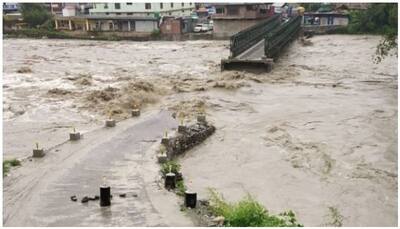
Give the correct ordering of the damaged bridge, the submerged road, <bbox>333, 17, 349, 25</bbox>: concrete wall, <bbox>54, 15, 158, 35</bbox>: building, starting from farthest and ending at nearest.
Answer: <bbox>333, 17, 349, 25</bbox>: concrete wall, <bbox>54, 15, 158, 35</bbox>: building, the damaged bridge, the submerged road

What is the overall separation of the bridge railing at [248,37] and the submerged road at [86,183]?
17197mm

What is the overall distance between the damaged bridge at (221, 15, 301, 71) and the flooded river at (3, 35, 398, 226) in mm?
1005

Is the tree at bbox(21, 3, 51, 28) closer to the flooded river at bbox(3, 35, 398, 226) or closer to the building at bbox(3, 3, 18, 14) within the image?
the building at bbox(3, 3, 18, 14)

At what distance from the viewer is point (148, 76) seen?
29484mm

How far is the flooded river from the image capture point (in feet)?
40.7

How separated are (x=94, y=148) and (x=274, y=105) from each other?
10.3m

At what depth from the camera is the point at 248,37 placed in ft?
122

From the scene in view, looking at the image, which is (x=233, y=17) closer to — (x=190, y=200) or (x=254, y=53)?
(x=254, y=53)

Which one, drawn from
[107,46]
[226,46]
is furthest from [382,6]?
[107,46]

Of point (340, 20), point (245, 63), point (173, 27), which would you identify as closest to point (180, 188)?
point (245, 63)

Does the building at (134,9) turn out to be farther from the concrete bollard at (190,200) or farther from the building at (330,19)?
the concrete bollard at (190,200)

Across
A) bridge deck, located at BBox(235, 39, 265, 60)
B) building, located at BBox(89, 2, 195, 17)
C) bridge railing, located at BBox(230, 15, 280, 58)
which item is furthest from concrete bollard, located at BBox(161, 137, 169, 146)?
building, located at BBox(89, 2, 195, 17)

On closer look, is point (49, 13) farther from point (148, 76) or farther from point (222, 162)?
point (222, 162)

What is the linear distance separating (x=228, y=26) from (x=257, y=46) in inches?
525
